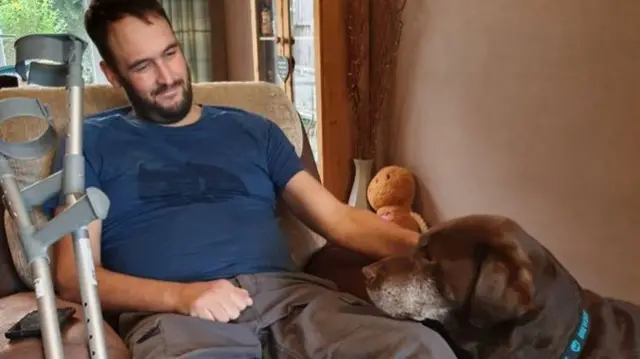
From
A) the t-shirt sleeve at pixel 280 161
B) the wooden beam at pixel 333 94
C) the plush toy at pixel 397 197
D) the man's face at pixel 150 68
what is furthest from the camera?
the wooden beam at pixel 333 94

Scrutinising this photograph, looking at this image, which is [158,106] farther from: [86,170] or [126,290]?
[126,290]

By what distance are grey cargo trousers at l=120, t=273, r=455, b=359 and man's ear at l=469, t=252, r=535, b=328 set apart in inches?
4.1

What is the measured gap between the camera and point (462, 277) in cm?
118

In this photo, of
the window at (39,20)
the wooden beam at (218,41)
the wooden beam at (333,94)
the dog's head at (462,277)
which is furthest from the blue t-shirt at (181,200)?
the wooden beam at (218,41)

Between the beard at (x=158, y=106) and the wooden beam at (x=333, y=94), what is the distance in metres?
1.51

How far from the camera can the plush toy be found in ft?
9.50

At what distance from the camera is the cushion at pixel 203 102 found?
161cm

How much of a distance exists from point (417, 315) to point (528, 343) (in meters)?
0.20

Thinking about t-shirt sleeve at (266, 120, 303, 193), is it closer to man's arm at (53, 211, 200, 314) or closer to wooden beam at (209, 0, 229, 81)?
man's arm at (53, 211, 200, 314)

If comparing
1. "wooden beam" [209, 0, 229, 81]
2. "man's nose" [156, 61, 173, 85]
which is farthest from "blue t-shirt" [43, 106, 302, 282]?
"wooden beam" [209, 0, 229, 81]

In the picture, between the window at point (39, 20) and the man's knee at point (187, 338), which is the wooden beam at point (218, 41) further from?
the man's knee at point (187, 338)

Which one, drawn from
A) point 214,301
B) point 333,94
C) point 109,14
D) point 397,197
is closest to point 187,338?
point 214,301

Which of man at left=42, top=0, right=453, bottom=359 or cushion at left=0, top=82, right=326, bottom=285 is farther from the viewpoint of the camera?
cushion at left=0, top=82, right=326, bottom=285

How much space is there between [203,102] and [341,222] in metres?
0.53
